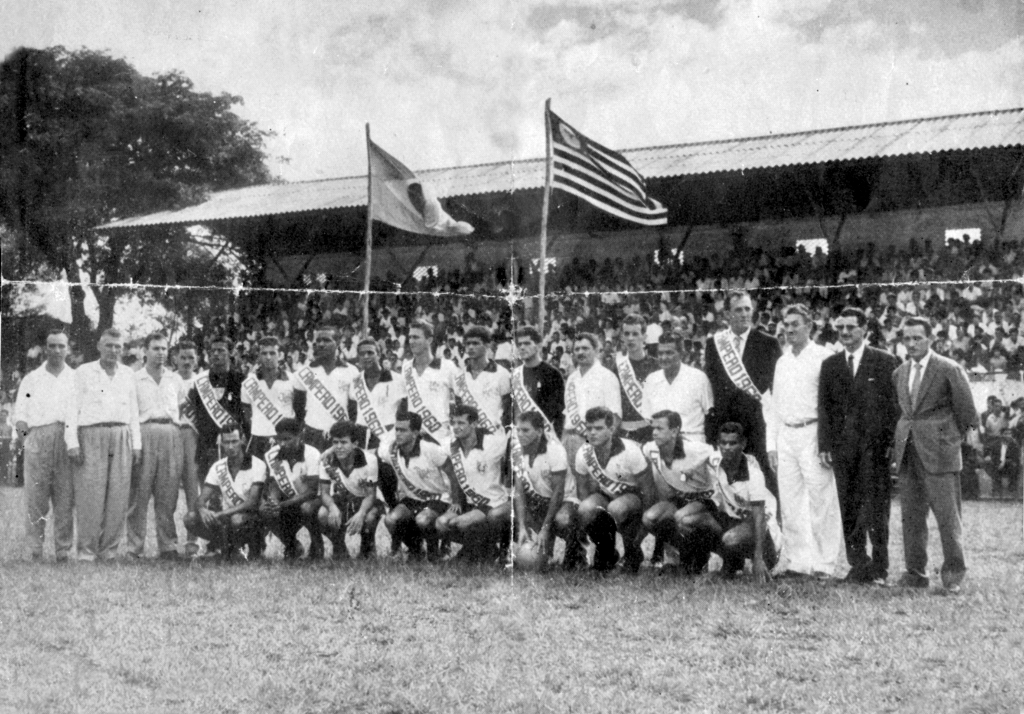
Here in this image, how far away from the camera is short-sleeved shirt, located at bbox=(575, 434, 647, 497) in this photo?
4820mm

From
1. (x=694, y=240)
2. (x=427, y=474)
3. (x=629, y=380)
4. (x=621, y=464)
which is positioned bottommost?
(x=427, y=474)

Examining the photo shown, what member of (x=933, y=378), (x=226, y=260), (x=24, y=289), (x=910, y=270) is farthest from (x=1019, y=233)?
(x=24, y=289)

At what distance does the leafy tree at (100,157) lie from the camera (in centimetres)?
495

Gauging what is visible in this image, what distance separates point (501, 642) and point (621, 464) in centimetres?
123

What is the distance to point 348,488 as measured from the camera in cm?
519

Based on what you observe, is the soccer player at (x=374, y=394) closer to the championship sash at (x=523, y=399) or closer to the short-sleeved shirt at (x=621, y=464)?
the championship sash at (x=523, y=399)

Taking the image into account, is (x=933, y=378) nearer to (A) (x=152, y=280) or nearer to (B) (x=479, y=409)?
(B) (x=479, y=409)

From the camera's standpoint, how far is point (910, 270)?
4.86 m

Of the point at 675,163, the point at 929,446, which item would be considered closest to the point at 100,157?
the point at 675,163

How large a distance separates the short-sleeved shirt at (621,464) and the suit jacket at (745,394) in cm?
41

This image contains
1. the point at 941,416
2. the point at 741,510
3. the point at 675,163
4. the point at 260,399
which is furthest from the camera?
the point at 260,399

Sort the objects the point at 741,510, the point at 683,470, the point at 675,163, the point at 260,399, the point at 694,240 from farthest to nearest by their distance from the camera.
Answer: the point at 694,240, the point at 260,399, the point at 675,163, the point at 683,470, the point at 741,510

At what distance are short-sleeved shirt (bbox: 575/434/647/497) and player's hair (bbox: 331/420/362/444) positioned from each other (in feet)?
4.47

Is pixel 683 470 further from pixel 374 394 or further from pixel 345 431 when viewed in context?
pixel 345 431
